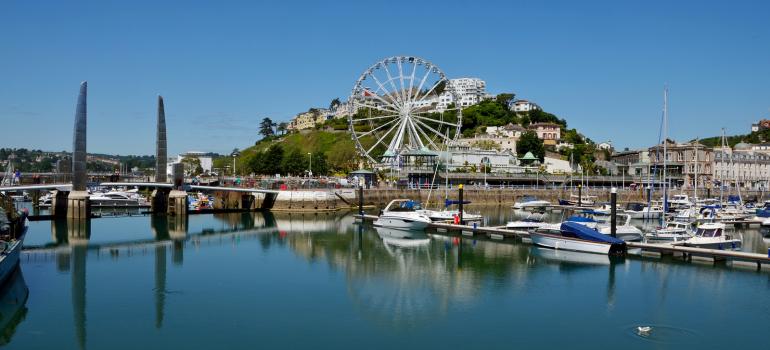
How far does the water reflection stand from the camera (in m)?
22.0

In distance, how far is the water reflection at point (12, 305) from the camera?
21953 millimetres

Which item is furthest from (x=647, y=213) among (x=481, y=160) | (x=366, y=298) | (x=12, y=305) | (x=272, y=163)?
(x=272, y=163)

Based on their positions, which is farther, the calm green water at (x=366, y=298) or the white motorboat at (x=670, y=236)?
the white motorboat at (x=670, y=236)

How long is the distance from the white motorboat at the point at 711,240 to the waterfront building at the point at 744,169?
75.7 meters

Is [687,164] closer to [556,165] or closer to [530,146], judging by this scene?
[556,165]

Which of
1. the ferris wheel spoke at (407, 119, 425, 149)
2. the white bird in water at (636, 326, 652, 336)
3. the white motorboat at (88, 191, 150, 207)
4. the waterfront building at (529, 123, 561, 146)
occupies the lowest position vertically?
the white bird in water at (636, 326, 652, 336)

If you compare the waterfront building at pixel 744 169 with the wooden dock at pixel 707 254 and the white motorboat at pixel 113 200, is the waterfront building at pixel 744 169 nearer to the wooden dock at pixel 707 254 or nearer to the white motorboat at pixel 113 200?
the wooden dock at pixel 707 254

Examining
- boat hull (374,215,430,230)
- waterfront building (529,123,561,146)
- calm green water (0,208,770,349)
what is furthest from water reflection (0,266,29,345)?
waterfront building (529,123,561,146)

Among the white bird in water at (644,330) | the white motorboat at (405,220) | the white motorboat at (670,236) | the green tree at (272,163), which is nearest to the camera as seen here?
the white bird in water at (644,330)

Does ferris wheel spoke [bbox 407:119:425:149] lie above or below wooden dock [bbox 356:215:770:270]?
above

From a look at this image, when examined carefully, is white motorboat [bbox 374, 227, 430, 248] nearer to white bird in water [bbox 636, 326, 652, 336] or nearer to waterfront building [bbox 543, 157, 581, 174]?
white bird in water [bbox 636, 326, 652, 336]

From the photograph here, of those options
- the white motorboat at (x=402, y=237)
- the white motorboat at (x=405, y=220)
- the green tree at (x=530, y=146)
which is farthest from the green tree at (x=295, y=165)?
the white motorboat at (x=405, y=220)

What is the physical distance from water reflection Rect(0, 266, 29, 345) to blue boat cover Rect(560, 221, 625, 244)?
28458 millimetres

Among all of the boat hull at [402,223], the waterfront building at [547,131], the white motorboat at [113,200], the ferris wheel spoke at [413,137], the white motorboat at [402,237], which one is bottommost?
the white motorboat at [402,237]
